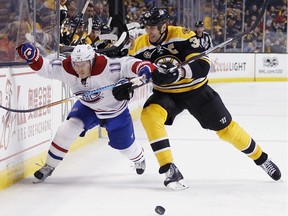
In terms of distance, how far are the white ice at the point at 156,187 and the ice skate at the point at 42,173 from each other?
41 millimetres

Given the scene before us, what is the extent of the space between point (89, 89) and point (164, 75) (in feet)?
1.76

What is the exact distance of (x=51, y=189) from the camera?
3.73 m

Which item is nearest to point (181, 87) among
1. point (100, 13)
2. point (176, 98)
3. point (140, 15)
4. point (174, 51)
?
point (176, 98)

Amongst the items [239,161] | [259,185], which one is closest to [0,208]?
[259,185]

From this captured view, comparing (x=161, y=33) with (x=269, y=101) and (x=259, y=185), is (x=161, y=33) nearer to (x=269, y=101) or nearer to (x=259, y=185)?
(x=259, y=185)

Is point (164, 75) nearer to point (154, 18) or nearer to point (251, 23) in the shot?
point (154, 18)

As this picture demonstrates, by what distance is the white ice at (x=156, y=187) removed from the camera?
10.7 ft

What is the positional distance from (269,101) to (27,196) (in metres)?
6.40

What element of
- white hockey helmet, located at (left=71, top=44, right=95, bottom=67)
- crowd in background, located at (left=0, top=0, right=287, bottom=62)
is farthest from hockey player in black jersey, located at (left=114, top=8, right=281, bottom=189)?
crowd in background, located at (left=0, top=0, right=287, bottom=62)

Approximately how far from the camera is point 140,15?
1041 cm

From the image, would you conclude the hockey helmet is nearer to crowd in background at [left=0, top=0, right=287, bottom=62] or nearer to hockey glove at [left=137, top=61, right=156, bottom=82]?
crowd in background at [left=0, top=0, right=287, bottom=62]

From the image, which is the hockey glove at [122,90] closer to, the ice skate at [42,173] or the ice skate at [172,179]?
the ice skate at [172,179]

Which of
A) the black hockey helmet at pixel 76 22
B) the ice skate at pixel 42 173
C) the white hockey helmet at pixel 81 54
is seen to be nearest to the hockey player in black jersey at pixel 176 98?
the white hockey helmet at pixel 81 54

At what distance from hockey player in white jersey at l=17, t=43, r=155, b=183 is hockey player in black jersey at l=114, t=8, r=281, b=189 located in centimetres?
15
